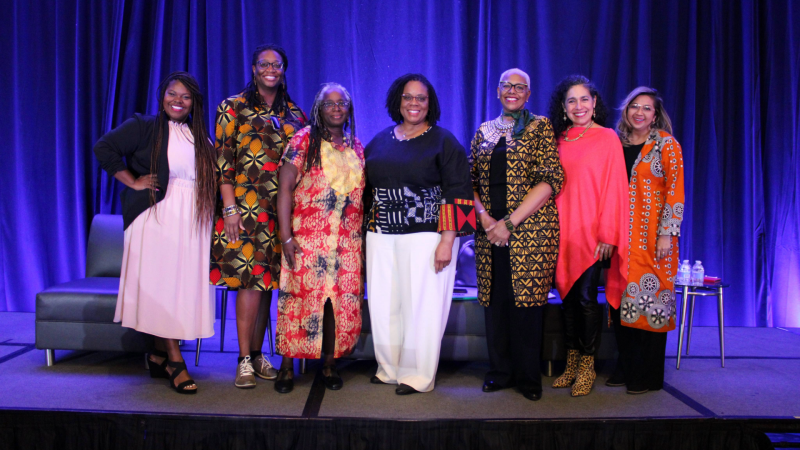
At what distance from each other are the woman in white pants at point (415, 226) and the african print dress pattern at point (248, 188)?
1.56ft

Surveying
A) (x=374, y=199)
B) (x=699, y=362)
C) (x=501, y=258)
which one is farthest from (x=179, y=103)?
(x=699, y=362)

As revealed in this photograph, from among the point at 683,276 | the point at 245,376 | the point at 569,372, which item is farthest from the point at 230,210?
the point at 683,276

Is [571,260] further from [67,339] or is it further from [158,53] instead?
[158,53]

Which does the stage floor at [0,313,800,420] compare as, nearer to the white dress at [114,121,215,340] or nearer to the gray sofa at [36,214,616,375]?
the gray sofa at [36,214,616,375]

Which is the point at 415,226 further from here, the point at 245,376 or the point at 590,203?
the point at 245,376

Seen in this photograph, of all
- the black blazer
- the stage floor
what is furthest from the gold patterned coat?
the black blazer

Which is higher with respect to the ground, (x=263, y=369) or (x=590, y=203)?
(x=590, y=203)

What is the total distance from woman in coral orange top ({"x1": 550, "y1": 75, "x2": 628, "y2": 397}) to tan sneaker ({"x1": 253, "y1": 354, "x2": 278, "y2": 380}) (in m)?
1.45

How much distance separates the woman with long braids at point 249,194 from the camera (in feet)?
8.30

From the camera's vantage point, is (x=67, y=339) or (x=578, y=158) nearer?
(x=578, y=158)

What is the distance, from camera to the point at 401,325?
8.59ft

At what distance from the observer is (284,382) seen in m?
2.54

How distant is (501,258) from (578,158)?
0.59 metres

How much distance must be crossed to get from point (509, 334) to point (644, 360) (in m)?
0.67
